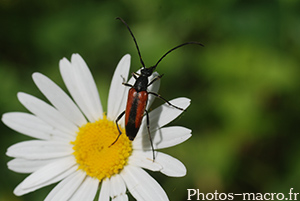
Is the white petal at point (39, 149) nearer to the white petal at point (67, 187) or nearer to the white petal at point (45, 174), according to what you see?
the white petal at point (45, 174)

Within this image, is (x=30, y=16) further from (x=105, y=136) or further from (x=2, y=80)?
(x=105, y=136)

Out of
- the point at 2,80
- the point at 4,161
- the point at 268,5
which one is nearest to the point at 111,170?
the point at 4,161

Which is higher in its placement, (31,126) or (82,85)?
(82,85)

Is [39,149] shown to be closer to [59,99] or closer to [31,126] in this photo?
[31,126]

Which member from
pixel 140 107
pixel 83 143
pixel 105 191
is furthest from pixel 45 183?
pixel 140 107

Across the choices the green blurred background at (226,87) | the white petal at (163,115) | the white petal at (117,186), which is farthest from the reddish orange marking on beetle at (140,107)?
the green blurred background at (226,87)
